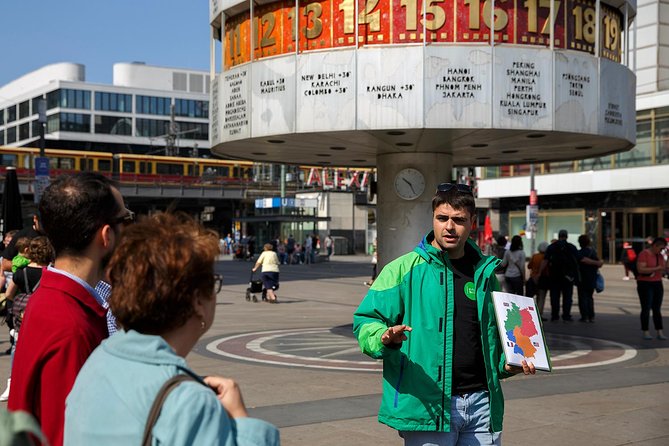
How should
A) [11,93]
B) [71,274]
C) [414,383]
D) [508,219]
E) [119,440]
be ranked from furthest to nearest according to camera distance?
[11,93]
[508,219]
[414,383]
[71,274]
[119,440]

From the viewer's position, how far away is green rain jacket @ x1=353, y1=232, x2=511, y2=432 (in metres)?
4.18

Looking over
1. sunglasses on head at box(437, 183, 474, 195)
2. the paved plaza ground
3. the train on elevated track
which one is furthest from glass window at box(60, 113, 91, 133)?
sunglasses on head at box(437, 183, 474, 195)

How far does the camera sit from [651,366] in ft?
37.2

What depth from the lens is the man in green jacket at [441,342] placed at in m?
4.19

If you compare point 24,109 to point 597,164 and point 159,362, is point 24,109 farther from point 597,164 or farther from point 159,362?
point 159,362

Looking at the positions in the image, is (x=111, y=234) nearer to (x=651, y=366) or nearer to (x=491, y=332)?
(x=491, y=332)

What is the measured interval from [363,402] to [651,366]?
15.4 ft

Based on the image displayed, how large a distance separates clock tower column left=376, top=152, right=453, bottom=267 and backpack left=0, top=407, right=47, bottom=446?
465 inches

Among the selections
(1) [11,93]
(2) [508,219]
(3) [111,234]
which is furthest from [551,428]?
(1) [11,93]

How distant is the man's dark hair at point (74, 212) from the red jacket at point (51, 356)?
0.77 feet

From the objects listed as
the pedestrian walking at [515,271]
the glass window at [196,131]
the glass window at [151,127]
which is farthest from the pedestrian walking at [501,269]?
the glass window at [151,127]

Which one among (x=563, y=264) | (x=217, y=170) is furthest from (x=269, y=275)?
(x=217, y=170)

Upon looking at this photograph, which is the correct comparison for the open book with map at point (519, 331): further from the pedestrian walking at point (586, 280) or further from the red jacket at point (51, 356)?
the pedestrian walking at point (586, 280)

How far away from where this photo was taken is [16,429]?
4.63ft
